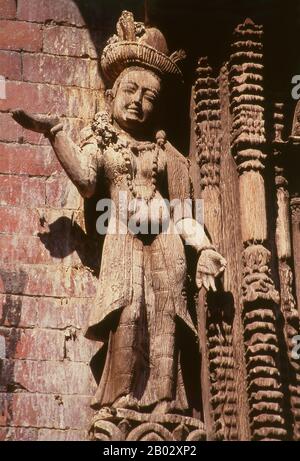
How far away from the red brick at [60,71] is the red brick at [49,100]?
0.18 feet

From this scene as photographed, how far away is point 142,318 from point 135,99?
155cm

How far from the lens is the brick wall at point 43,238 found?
29.9 ft

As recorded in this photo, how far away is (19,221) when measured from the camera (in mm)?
9641

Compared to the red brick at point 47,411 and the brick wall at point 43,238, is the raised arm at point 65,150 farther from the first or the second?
the red brick at point 47,411

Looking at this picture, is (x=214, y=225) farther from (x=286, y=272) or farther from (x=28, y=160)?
(x=28, y=160)

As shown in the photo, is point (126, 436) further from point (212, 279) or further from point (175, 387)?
point (212, 279)

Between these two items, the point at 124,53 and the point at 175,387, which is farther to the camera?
the point at 124,53

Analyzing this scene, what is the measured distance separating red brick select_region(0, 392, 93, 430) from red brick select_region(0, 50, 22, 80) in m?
2.31

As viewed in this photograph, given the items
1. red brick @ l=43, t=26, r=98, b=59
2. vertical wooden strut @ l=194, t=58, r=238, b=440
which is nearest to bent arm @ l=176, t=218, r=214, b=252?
vertical wooden strut @ l=194, t=58, r=238, b=440

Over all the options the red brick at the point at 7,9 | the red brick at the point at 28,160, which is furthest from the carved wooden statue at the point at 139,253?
the red brick at the point at 7,9

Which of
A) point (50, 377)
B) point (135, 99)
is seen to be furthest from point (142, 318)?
point (135, 99)

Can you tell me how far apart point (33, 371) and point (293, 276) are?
1.81 metres
